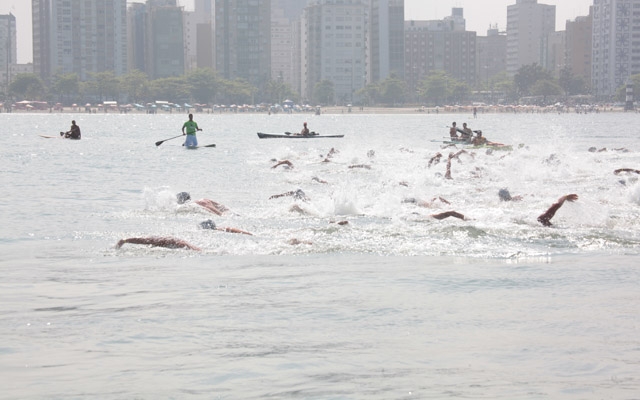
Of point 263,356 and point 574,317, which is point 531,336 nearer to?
point 574,317

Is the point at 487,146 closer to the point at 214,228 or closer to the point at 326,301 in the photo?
the point at 214,228

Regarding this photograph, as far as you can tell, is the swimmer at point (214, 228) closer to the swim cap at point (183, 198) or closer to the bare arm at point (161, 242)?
the bare arm at point (161, 242)

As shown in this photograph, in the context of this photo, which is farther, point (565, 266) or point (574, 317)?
point (565, 266)

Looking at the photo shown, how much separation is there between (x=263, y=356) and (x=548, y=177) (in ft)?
85.2

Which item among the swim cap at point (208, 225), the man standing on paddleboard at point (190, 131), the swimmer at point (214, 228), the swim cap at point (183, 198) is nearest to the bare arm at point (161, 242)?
the swimmer at point (214, 228)

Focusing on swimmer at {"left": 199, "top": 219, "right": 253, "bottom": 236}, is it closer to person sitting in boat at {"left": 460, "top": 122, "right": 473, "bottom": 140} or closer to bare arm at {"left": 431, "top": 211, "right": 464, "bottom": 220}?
bare arm at {"left": 431, "top": 211, "right": 464, "bottom": 220}

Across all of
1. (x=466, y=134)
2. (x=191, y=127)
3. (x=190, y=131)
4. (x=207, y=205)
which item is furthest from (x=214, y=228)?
(x=190, y=131)

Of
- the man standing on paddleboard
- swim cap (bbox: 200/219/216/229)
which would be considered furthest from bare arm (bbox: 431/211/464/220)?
the man standing on paddleboard

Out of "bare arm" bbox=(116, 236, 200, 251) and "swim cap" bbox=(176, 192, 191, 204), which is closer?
"bare arm" bbox=(116, 236, 200, 251)

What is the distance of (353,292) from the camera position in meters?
12.6

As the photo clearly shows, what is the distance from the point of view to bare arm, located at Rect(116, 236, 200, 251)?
16.4 m

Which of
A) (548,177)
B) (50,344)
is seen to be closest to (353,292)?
(50,344)

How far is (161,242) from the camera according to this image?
1647 centimetres

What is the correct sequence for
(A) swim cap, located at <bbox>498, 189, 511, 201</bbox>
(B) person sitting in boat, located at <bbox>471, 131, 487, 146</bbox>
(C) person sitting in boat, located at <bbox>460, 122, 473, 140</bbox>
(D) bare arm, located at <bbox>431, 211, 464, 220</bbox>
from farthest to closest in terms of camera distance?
(C) person sitting in boat, located at <bbox>460, 122, 473, 140</bbox> < (B) person sitting in boat, located at <bbox>471, 131, 487, 146</bbox> < (A) swim cap, located at <bbox>498, 189, 511, 201</bbox> < (D) bare arm, located at <bbox>431, 211, 464, 220</bbox>
